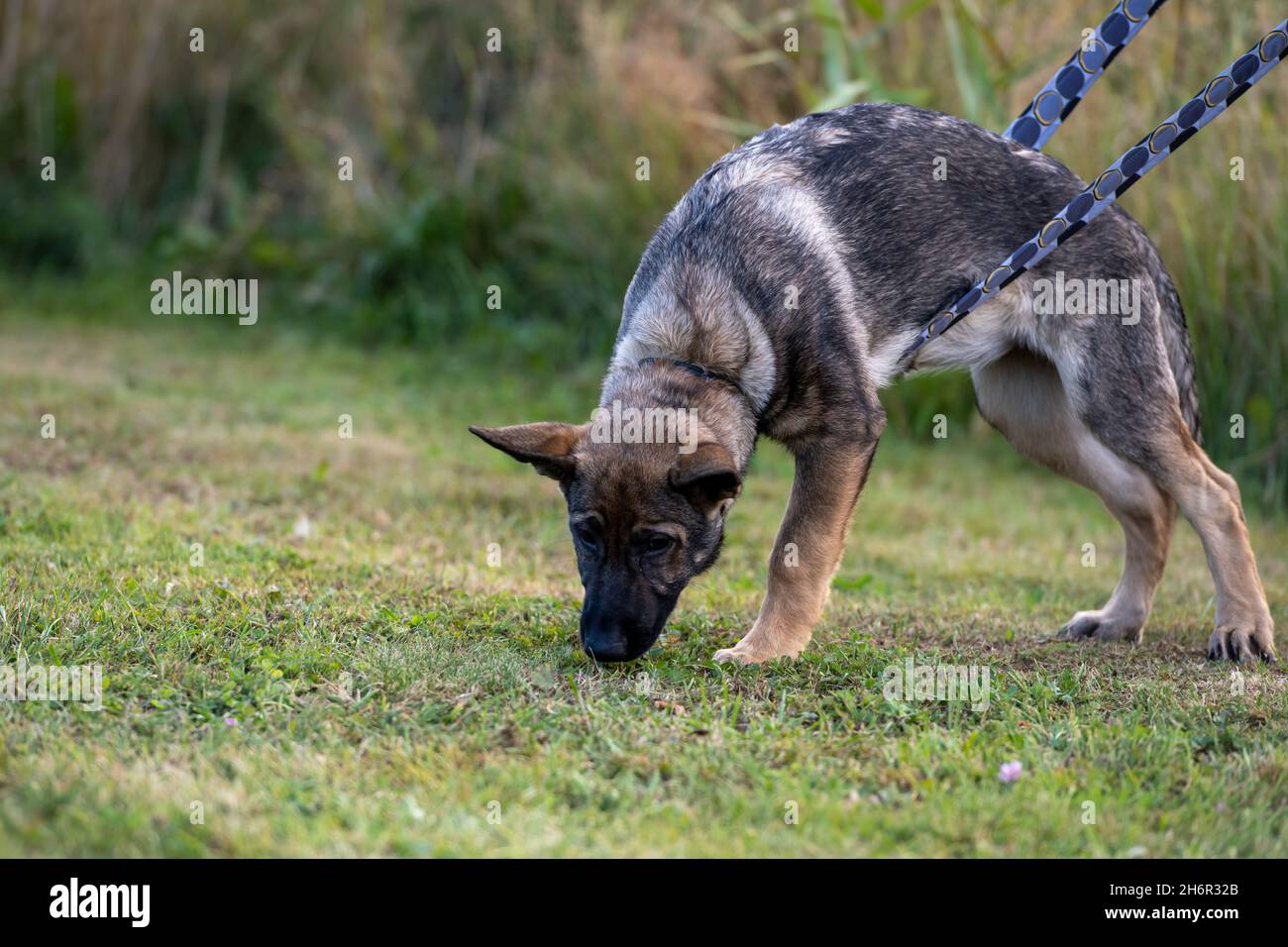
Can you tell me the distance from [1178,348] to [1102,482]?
2.00 feet

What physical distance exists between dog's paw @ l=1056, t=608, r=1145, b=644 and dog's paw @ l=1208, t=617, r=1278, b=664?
14.4 inches

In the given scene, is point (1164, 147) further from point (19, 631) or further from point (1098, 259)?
point (19, 631)

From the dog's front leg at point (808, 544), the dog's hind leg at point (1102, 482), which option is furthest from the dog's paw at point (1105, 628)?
the dog's front leg at point (808, 544)

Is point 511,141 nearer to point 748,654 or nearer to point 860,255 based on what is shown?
point 860,255

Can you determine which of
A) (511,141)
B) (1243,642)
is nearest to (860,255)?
(1243,642)

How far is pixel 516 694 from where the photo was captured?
4195 millimetres

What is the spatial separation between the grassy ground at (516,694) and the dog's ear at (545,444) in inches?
24.9

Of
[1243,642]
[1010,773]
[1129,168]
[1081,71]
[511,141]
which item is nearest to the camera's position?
[1010,773]

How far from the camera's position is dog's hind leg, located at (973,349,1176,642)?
5.36m

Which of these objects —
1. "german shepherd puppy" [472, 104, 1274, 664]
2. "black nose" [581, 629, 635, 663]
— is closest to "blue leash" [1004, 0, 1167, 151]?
"german shepherd puppy" [472, 104, 1274, 664]

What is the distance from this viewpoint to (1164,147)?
15.2ft
